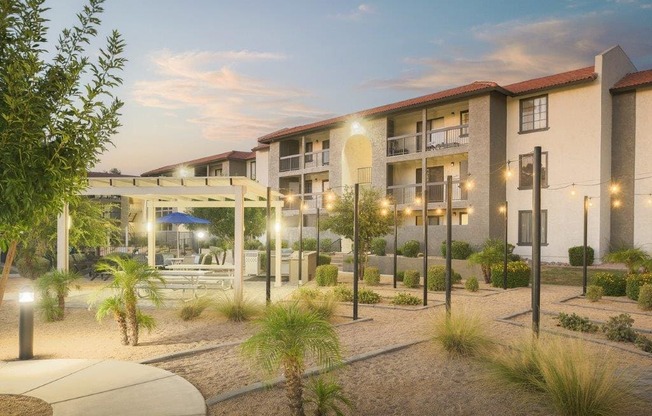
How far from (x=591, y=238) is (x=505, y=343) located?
18.9m

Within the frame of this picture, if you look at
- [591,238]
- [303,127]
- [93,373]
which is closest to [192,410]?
[93,373]

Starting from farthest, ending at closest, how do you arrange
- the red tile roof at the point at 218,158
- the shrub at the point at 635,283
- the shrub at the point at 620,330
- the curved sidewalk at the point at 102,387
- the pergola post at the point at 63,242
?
the red tile roof at the point at 218,158, the shrub at the point at 635,283, the pergola post at the point at 63,242, the shrub at the point at 620,330, the curved sidewalk at the point at 102,387

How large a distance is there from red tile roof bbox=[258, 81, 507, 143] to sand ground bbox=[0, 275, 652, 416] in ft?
49.3

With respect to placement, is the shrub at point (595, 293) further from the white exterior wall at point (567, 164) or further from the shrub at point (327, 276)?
the white exterior wall at point (567, 164)

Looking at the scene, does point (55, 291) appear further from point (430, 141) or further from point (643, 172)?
point (643, 172)

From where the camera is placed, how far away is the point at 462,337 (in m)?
7.09

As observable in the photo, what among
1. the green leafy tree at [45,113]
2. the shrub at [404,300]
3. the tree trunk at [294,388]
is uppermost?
the green leafy tree at [45,113]

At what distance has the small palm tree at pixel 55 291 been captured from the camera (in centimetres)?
1020

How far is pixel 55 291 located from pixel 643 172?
25097 mm

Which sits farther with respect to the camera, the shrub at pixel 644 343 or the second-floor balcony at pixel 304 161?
the second-floor balcony at pixel 304 161

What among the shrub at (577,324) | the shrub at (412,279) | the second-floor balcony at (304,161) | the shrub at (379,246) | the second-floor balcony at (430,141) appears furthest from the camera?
the second-floor balcony at (304,161)

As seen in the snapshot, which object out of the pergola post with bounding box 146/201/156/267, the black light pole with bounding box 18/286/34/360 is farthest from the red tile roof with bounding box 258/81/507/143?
the black light pole with bounding box 18/286/34/360

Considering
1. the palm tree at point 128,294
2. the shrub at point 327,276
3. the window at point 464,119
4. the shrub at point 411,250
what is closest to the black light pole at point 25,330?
the palm tree at point 128,294

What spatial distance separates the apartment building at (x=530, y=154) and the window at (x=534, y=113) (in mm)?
53
